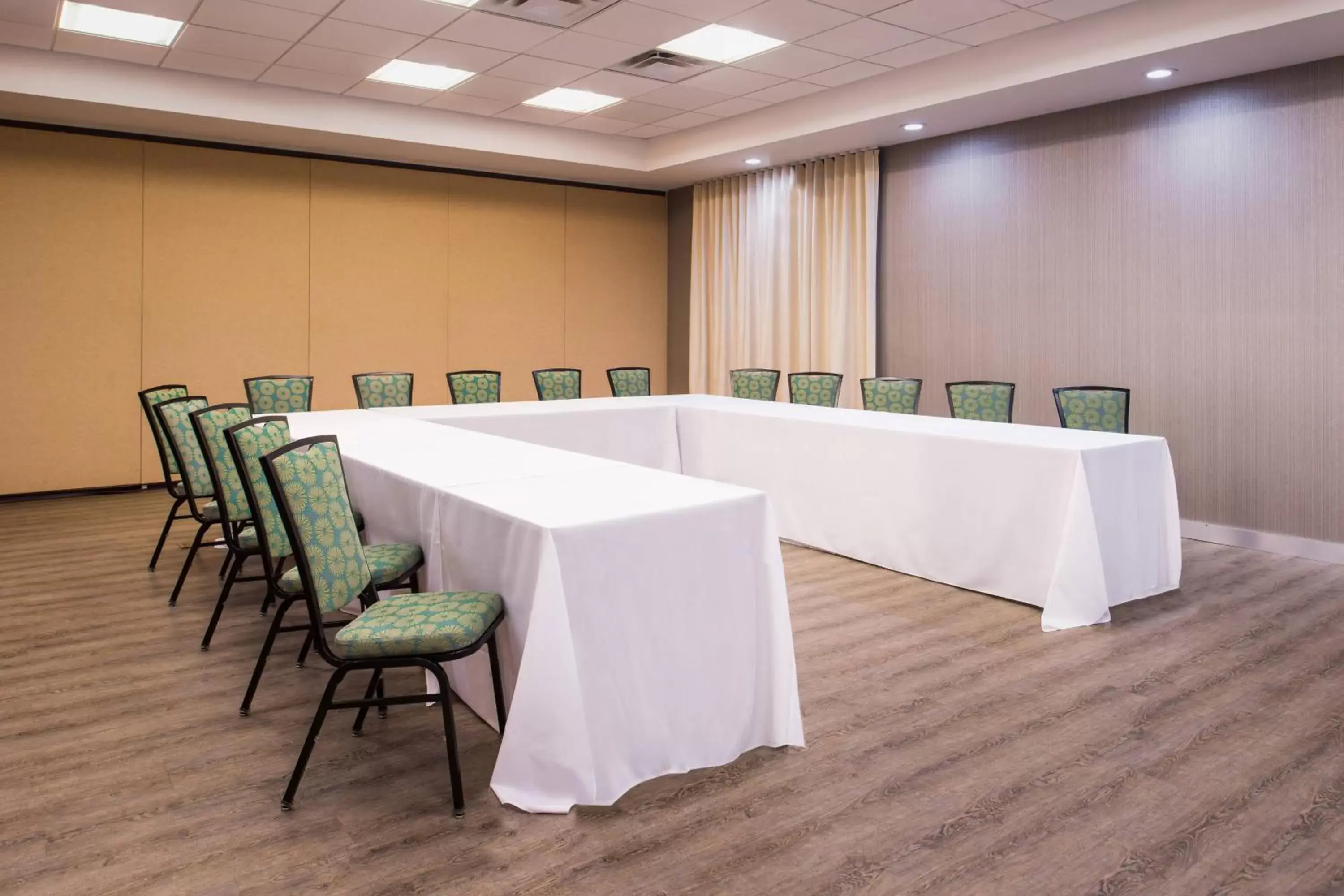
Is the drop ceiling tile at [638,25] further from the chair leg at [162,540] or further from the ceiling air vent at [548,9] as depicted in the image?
the chair leg at [162,540]

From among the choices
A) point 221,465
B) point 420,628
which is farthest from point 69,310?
point 420,628

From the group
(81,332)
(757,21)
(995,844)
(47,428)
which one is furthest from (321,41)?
(995,844)

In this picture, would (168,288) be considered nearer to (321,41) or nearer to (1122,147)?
(321,41)

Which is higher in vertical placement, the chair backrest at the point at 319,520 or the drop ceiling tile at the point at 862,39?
the drop ceiling tile at the point at 862,39

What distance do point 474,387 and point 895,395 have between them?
3.04 metres

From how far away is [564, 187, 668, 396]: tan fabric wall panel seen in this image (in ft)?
33.0

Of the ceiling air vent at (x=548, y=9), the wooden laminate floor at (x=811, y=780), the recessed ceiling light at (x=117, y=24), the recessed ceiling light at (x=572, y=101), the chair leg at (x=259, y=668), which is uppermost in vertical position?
the recessed ceiling light at (x=572, y=101)

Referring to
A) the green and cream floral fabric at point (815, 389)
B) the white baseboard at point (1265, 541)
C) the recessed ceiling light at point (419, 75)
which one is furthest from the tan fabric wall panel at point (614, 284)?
the white baseboard at point (1265, 541)

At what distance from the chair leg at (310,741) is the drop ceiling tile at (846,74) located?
17.6 feet

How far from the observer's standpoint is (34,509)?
702 cm

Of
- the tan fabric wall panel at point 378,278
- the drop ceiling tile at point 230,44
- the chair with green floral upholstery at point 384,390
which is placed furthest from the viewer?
the tan fabric wall panel at point 378,278

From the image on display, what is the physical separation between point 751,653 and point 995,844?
0.80 metres

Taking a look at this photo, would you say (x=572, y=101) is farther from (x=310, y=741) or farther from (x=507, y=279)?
(x=310, y=741)

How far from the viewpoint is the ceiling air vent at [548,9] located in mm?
5242
